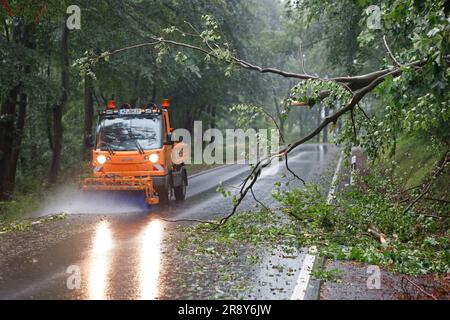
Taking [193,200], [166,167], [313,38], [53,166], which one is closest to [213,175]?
[53,166]

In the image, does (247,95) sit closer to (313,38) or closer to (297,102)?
(313,38)

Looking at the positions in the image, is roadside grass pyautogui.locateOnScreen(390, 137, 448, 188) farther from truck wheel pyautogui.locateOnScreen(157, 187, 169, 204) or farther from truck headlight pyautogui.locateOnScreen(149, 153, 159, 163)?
truck headlight pyautogui.locateOnScreen(149, 153, 159, 163)

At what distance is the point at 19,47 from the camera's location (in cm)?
1709

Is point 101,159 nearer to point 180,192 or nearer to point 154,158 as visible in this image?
point 154,158

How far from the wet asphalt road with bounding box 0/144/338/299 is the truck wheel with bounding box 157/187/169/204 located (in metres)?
0.96

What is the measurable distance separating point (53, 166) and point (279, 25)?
5443cm

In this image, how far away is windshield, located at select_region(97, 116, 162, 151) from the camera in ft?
50.2

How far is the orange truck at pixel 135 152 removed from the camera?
14445 mm

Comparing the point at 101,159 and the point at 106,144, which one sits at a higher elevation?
the point at 106,144

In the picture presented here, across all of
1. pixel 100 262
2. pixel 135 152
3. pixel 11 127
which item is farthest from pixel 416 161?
pixel 11 127

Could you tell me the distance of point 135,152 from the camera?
1505 cm

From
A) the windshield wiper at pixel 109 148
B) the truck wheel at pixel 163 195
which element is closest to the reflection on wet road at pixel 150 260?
the truck wheel at pixel 163 195

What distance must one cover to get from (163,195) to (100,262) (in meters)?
6.58

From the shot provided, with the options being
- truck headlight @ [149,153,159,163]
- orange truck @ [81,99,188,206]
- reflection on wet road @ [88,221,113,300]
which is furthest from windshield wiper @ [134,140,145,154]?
reflection on wet road @ [88,221,113,300]
